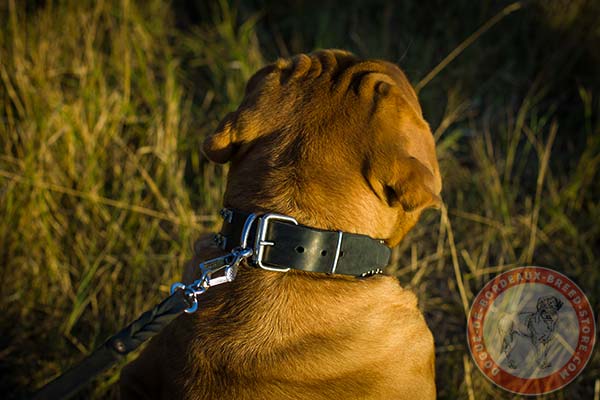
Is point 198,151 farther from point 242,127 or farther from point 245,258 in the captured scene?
point 245,258

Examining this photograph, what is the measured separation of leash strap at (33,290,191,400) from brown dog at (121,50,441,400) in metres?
0.14

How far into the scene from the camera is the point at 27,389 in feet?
9.48

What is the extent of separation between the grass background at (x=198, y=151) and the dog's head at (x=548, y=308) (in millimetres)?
297

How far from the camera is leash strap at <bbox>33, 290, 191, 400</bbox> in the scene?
171cm

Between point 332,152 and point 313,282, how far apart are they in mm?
Result: 429

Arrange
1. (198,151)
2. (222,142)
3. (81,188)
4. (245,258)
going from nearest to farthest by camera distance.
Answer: (245,258)
(222,142)
(81,188)
(198,151)

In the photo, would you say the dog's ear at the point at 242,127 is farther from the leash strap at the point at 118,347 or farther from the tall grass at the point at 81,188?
the tall grass at the point at 81,188

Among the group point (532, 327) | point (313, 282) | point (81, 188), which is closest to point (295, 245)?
point (313, 282)

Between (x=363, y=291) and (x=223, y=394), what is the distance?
22.4 inches

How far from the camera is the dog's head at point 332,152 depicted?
70.6 inches

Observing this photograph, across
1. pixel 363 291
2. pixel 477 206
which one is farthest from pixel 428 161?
pixel 477 206

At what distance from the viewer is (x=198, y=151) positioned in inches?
152

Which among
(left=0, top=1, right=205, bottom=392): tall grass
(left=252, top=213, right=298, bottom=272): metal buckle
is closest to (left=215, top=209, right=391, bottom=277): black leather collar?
(left=252, top=213, right=298, bottom=272): metal buckle

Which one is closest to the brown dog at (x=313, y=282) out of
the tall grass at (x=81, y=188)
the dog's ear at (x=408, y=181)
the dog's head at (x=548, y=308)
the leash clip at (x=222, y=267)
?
the dog's ear at (x=408, y=181)
